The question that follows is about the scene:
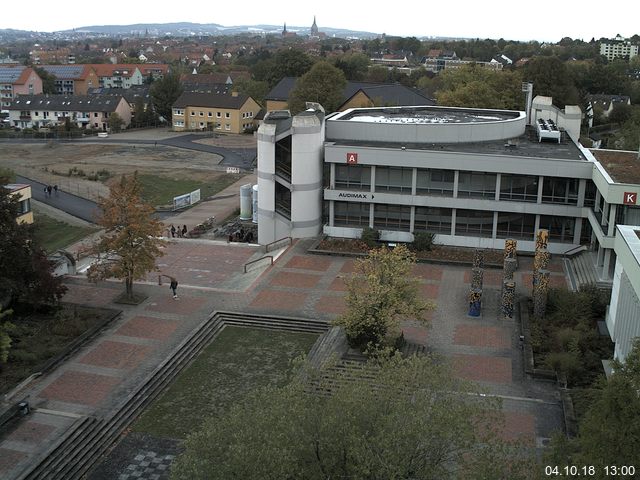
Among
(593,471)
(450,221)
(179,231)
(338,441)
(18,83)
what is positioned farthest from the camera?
(18,83)

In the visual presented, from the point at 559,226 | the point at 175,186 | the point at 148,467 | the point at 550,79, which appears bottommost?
the point at 148,467

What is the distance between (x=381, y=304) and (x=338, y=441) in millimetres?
13490

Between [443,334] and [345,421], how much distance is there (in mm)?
16671

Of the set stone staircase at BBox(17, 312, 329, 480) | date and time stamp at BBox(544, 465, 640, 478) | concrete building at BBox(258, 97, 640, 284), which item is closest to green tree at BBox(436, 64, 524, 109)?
concrete building at BBox(258, 97, 640, 284)

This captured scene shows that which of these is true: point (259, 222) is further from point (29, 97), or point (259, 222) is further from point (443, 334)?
point (29, 97)

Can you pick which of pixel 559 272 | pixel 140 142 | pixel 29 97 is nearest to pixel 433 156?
pixel 559 272

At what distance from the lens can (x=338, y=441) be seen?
15070 mm

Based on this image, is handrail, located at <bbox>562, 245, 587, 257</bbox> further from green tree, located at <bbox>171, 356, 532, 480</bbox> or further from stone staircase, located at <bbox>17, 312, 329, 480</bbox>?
green tree, located at <bbox>171, 356, 532, 480</bbox>

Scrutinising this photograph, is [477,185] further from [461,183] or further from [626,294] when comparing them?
[626,294]

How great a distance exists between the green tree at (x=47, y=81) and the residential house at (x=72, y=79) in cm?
347

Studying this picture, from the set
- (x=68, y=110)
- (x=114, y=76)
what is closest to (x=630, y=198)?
(x=68, y=110)

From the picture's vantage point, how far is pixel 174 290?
114 feet

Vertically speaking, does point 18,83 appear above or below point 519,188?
above

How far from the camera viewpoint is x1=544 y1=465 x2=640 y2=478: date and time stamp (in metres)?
13.2
